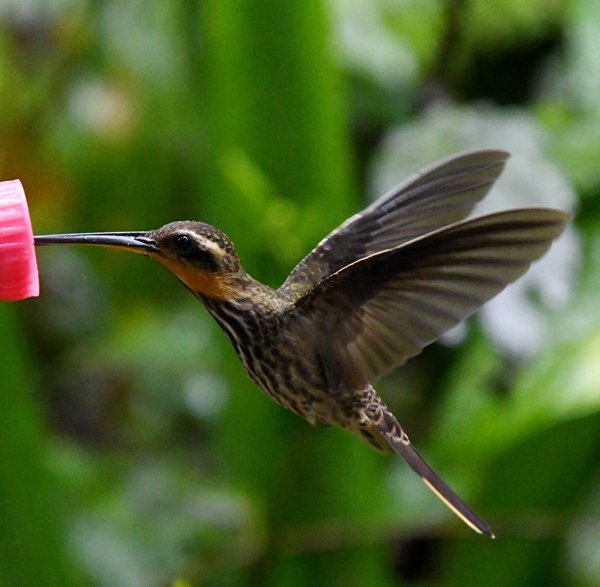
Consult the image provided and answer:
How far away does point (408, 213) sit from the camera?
1071 millimetres

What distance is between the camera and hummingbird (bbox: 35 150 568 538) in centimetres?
85

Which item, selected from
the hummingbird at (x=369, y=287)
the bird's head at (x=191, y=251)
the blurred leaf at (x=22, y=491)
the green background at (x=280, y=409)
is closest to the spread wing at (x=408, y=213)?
the hummingbird at (x=369, y=287)

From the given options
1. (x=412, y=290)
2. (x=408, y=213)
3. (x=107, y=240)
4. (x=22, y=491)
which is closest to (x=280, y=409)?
(x=22, y=491)

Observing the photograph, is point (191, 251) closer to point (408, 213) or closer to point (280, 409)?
point (408, 213)

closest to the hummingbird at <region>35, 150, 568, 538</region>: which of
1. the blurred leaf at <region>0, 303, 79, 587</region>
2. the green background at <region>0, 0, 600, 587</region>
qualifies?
the green background at <region>0, 0, 600, 587</region>

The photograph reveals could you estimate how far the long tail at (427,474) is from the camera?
932 mm

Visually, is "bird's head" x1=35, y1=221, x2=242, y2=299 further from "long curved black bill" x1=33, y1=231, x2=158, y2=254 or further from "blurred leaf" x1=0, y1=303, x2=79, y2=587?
"blurred leaf" x1=0, y1=303, x2=79, y2=587

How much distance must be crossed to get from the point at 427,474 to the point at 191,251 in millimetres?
279

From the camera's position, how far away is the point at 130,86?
2424 millimetres

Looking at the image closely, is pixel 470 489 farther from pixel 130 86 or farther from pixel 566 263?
pixel 130 86

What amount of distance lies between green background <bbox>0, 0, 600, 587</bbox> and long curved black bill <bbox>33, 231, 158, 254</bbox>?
1.69 feet

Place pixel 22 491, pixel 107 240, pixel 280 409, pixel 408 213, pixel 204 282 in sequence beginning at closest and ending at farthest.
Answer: pixel 107 240, pixel 204 282, pixel 408 213, pixel 22 491, pixel 280 409

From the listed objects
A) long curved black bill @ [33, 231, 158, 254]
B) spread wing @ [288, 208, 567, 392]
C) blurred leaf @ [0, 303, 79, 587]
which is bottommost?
blurred leaf @ [0, 303, 79, 587]

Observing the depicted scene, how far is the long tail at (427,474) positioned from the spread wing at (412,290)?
7 centimetres
